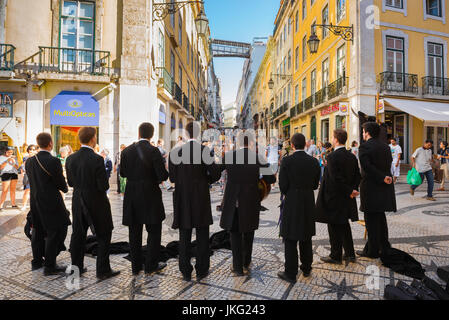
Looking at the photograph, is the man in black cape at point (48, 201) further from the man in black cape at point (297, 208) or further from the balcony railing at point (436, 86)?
the balcony railing at point (436, 86)

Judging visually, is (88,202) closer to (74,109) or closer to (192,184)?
(192,184)

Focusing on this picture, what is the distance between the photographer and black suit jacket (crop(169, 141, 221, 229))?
3432 millimetres

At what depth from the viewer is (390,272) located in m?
3.58

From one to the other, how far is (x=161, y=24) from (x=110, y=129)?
637 centimetres

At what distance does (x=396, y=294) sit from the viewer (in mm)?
2783

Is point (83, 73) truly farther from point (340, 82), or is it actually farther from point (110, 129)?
point (340, 82)

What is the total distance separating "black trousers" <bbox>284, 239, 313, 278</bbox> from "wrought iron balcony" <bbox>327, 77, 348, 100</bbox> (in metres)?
14.5

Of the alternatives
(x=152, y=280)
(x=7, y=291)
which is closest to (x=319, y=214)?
(x=152, y=280)

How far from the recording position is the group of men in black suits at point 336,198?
133 inches

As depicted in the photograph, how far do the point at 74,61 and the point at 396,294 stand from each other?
1354 cm

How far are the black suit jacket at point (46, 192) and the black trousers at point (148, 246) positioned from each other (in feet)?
2.96

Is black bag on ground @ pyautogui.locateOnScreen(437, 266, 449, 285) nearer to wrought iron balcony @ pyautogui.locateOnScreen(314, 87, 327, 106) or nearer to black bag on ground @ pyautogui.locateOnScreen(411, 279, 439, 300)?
black bag on ground @ pyautogui.locateOnScreen(411, 279, 439, 300)

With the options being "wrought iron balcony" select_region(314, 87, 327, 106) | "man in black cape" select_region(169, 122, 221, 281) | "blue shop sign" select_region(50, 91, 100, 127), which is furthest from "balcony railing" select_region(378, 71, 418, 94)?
"man in black cape" select_region(169, 122, 221, 281)

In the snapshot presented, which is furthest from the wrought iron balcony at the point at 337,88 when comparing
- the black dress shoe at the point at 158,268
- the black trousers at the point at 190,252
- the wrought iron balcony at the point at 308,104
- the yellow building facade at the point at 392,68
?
the black dress shoe at the point at 158,268
